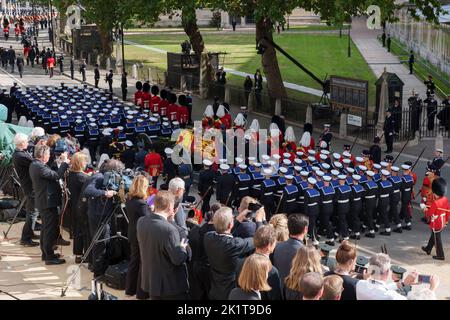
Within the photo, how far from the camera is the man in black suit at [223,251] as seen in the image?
9.18 meters

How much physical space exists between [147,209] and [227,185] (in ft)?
20.1

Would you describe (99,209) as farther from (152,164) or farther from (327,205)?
(152,164)

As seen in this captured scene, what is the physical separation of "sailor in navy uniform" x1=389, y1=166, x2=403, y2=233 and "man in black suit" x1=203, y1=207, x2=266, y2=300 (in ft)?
26.5

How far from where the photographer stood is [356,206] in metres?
16.5

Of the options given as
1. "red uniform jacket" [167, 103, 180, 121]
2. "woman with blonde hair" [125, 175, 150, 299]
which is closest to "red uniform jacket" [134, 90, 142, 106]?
"red uniform jacket" [167, 103, 180, 121]

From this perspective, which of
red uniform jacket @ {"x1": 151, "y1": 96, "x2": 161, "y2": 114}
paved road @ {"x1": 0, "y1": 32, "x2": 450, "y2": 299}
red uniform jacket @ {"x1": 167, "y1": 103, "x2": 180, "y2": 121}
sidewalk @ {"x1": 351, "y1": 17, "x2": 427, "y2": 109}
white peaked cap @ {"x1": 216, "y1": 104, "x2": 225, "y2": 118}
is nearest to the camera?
paved road @ {"x1": 0, "y1": 32, "x2": 450, "y2": 299}

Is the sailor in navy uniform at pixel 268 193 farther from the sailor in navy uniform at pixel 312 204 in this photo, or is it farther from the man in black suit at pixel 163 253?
the man in black suit at pixel 163 253

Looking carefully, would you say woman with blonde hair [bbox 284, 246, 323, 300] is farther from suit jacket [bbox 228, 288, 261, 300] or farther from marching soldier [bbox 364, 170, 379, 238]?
marching soldier [bbox 364, 170, 379, 238]

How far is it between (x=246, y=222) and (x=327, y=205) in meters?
6.14

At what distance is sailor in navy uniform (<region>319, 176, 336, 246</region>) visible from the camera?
16.0 meters

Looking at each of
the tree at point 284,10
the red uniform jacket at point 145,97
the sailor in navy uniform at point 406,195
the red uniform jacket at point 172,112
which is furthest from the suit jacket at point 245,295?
the red uniform jacket at point 145,97

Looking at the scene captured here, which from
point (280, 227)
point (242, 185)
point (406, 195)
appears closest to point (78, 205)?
point (280, 227)
